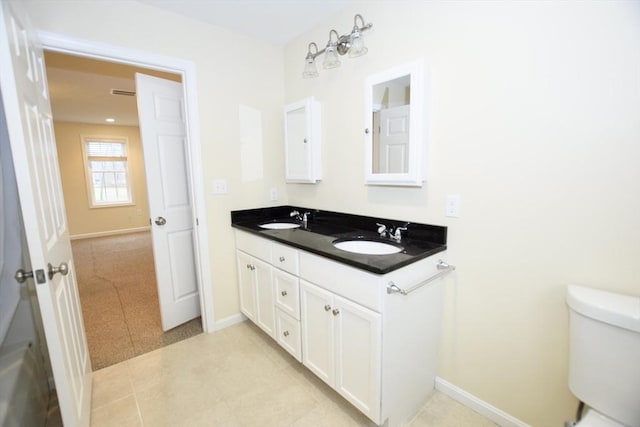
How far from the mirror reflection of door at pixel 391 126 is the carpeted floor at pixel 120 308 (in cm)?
198

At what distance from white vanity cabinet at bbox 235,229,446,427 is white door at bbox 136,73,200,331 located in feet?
3.41

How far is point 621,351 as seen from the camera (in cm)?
93

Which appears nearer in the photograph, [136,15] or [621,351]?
[621,351]

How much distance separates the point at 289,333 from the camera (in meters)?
1.81

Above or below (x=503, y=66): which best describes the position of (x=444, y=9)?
above

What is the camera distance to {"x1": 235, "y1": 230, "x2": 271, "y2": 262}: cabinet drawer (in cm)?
193

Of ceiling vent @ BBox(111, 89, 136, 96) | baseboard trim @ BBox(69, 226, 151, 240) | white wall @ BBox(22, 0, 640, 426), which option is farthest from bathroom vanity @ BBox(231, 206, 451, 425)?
baseboard trim @ BBox(69, 226, 151, 240)

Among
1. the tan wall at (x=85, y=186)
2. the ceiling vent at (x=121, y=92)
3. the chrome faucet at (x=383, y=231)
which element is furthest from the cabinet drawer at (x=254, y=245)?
the tan wall at (x=85, y=186)

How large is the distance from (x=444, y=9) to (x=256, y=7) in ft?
3.88

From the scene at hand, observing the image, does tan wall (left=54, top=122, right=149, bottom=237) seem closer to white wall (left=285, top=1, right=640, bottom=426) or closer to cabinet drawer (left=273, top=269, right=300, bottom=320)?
cabinet drawer (left=273, top=269, right=300, bottom=320)

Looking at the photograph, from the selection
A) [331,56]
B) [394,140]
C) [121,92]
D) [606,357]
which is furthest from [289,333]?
[121,92]

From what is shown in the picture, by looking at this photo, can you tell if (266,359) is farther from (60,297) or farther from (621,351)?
(621,351)

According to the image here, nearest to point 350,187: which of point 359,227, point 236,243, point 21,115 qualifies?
point 359,227

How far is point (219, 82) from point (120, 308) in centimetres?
229
